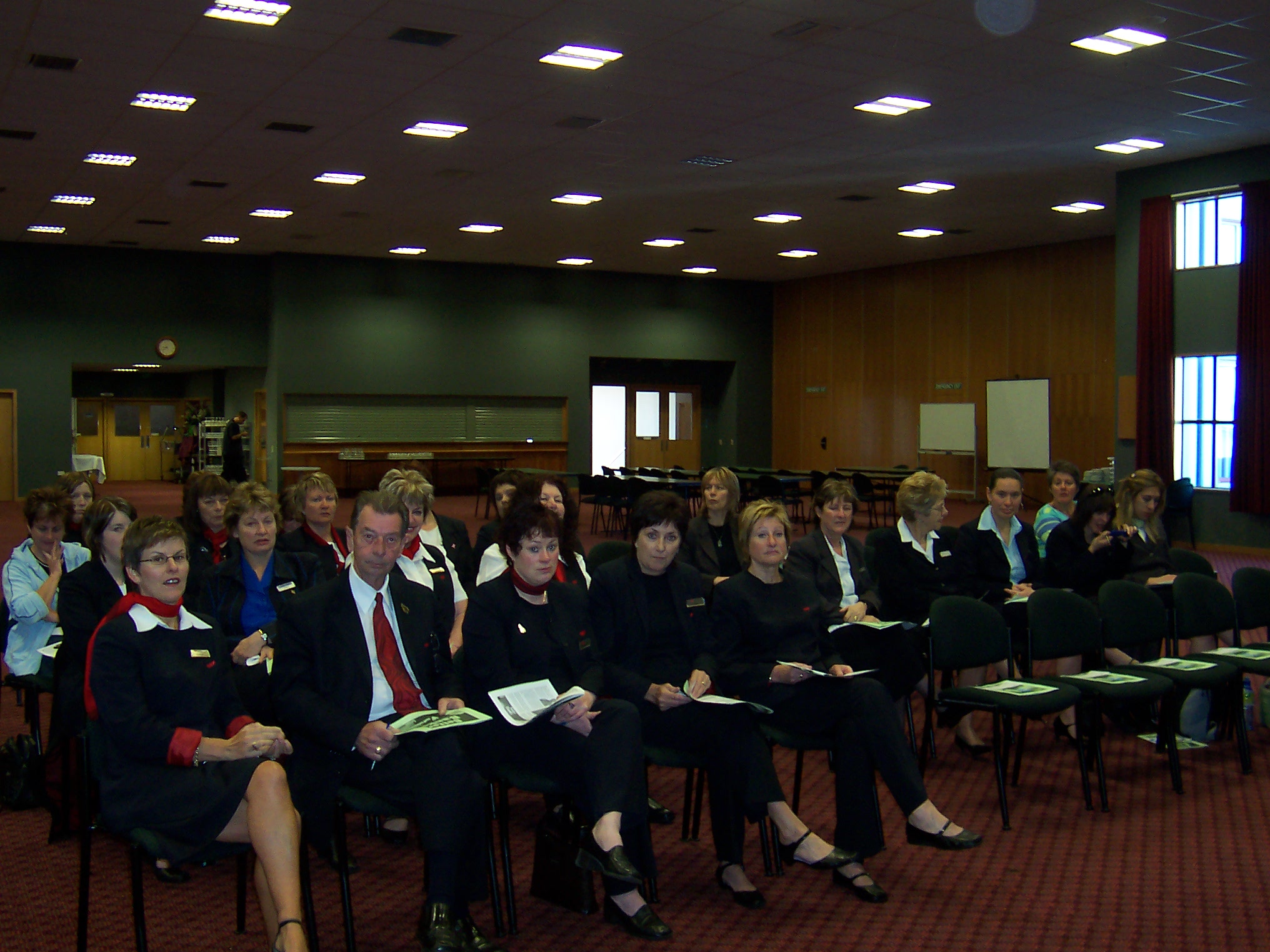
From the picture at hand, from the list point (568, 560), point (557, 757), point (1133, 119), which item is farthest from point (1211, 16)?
point (557, 757)

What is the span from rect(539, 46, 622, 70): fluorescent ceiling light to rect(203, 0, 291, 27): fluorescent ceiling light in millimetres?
1938

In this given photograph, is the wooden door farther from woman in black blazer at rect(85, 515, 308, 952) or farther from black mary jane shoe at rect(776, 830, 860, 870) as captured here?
black mary jane shoe at rect(776, 830, 860, 870)

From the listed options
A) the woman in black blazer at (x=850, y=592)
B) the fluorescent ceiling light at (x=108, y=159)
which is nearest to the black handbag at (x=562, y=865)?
the woman in black blazer at (x=850, y=592)

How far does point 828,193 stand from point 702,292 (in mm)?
8390

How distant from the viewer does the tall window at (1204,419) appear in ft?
39.3

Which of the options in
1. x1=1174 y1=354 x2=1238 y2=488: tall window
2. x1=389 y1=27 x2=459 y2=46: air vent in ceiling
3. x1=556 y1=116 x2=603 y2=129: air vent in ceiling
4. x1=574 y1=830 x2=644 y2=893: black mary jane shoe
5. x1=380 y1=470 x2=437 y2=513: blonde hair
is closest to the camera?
x1=574 y1=830 x2=644 y2=893: black mary jane shoe

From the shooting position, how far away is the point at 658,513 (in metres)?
4.02

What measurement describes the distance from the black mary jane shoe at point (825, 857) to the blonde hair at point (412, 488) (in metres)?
2.20

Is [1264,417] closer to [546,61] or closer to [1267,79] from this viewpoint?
[1267,79]

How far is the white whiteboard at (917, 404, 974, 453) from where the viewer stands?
18.9 m

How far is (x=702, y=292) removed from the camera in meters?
22.0

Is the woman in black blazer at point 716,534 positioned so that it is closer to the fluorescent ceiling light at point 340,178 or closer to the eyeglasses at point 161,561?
the eyeglasses at point 161,561

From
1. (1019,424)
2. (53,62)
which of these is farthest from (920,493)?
(1019,424)

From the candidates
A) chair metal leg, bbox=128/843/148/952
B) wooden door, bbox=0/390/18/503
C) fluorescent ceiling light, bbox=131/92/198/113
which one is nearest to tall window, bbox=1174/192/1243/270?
fluorescent ceiling light, bbox=131/92/198/113
